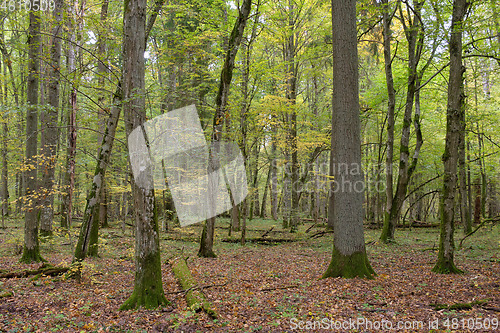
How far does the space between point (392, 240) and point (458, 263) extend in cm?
385

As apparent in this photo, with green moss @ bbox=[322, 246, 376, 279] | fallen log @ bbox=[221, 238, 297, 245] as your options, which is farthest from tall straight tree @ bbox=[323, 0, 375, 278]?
fallen log @ bbox=[221, 238, 297, 245]

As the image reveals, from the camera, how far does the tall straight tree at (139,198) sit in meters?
4.73

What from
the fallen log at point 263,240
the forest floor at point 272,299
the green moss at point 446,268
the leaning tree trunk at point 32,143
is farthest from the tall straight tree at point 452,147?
the leaning tree trunk at point 32,143

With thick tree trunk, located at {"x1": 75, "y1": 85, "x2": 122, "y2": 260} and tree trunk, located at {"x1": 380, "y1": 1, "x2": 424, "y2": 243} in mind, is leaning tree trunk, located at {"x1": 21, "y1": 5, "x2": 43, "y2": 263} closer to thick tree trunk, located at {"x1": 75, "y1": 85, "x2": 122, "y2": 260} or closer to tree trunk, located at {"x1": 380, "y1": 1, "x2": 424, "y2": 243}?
thick tree trunk, located at {"x1": 75, "y1": 85, "x2": 122, "y2": 260}

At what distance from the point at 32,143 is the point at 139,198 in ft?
16.0

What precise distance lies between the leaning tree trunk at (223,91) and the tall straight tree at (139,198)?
4.09 meters

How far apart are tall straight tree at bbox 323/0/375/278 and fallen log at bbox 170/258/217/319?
293 cm

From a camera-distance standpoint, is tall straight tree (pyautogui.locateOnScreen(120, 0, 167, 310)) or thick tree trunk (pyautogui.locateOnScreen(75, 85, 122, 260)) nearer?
tall straight tree (pyautogui.locateOnScreen(120, 0, 167, 310))

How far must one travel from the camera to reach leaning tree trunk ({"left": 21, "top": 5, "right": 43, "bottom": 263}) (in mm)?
6996

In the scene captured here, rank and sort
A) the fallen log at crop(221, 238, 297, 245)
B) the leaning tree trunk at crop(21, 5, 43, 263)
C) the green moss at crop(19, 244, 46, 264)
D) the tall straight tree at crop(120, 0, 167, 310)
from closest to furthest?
1. the tall straight tree at crop(120, 0, 167, 310)
2. the leaning tree trunk at crop(21, 5, 43, 263)
3. the green moss at crop(19, 244, 46, 264)
4. the fallen log at crop(221, 238, 297, 245)

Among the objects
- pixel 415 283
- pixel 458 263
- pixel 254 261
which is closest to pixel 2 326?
pixel 254 261

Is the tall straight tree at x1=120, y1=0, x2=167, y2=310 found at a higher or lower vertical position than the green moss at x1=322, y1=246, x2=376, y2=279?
higher

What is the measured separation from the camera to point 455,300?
4977mm

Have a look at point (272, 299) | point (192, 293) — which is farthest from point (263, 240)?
point (192, 293)
